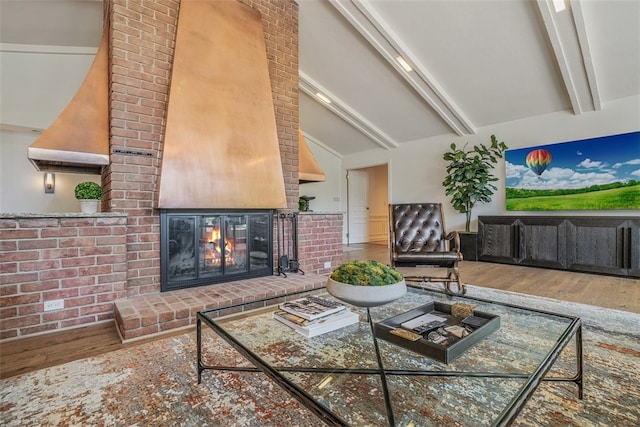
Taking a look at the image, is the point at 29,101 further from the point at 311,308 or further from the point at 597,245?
the point at 597,245

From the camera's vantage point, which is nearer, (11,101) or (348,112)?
(11,101)

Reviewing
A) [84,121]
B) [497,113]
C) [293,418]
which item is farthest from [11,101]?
[497,113]

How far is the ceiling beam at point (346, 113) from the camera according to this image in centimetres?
507

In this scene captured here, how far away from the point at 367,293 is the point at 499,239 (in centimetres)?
420

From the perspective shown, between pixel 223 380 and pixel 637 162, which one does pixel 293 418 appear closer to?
pixel 223 380

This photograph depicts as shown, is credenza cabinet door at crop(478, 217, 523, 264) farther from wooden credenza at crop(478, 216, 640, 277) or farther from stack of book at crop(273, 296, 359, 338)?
stack of book at crop(273, 296, 359, 338)

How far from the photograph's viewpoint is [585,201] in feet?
13.4

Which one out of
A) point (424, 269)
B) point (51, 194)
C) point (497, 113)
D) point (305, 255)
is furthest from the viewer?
point (497, 113)

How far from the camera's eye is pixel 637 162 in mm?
3730

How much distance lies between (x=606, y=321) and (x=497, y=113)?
11.8 feet

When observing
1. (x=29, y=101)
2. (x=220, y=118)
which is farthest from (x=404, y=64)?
(x=29, y=101)

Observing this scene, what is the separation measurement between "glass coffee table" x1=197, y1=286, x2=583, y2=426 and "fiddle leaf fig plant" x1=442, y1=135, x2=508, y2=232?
3884 mm

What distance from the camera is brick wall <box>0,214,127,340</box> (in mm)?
1961

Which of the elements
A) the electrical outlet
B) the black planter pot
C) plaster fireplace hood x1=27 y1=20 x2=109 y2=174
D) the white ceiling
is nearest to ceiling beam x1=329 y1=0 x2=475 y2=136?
the white ceiling
